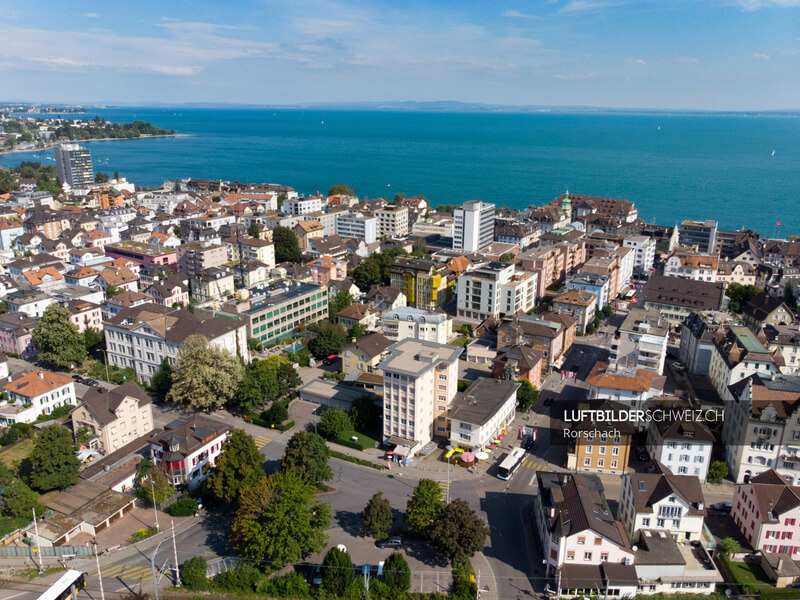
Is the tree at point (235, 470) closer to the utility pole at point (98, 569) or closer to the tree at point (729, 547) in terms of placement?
the utility pole at point (98, 569)

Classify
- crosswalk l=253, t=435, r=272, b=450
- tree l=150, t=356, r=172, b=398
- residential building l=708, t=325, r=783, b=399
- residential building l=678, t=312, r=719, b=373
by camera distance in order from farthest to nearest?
residential building l=678, t=312, r=719, b=373
tree l=150, t=356, r=172, b=398
residential building l=708, t=325, r=783, b=399
crosswalk l=253, t=435, r=272, b=450

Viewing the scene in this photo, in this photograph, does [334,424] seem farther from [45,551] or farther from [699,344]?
[699,344]

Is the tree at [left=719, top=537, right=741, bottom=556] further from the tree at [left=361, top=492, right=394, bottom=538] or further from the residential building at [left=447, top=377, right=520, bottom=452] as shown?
the tree at [left=361, top=492, right=394, bottom=538]

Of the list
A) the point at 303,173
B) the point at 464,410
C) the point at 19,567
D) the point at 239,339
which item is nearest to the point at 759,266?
the point at 464,410

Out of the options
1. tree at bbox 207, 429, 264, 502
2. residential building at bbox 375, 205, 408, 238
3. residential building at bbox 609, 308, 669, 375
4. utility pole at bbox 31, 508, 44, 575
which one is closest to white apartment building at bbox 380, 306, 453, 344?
residential building at bbox 609, 308, 669, 375

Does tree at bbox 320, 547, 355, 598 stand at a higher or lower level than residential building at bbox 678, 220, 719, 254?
lower

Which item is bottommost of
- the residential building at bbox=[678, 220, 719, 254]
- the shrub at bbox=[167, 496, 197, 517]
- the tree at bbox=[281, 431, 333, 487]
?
the shrub at bbox=[167, 496, 197, 517]
